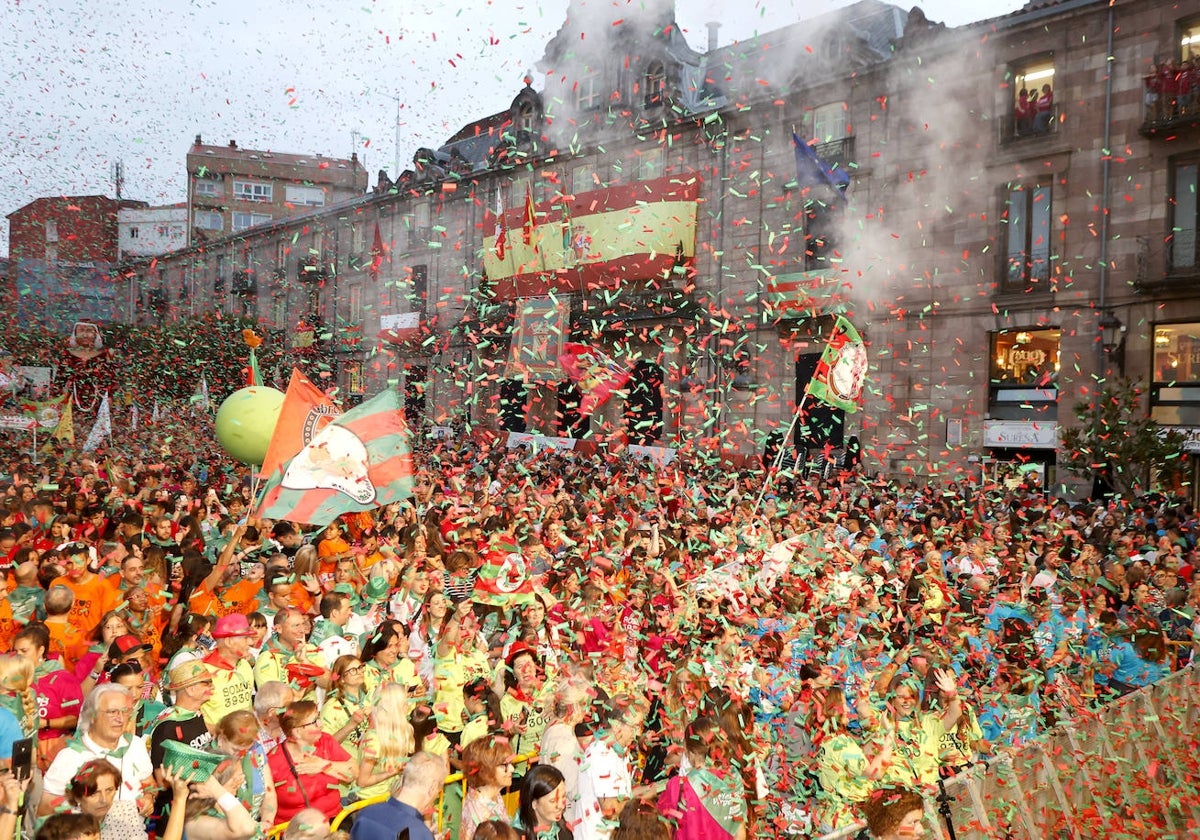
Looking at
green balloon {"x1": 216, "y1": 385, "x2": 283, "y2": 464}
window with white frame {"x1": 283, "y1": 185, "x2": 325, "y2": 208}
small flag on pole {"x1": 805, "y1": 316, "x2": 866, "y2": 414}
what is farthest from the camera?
window with white frame {"x1": 283, "y1": 185, "x2": 325, "y2": 208}

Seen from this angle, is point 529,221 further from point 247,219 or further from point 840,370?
point 247,219

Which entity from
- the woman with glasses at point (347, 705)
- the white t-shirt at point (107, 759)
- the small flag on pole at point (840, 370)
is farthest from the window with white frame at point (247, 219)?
the white t-shirt at point (107, 759)

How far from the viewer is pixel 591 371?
91.7 feet

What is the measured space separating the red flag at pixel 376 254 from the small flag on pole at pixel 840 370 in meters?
28.1

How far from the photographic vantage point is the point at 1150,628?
827cm

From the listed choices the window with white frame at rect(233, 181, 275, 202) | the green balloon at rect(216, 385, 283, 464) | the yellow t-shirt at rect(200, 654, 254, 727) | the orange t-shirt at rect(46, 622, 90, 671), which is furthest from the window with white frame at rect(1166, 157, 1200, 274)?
the window with white frame at rect(233, 181, 275, 202)

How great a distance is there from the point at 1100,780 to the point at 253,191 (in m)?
63.0

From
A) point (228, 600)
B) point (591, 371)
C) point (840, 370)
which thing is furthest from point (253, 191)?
point (228, 600)

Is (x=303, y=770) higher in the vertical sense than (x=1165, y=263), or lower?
lower

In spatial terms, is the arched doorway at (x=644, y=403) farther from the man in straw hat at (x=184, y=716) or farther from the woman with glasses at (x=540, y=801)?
the woman with glasses at (x=540, y=801)

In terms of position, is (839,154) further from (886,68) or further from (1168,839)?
(1168,839)

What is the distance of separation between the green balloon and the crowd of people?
0.88 metres

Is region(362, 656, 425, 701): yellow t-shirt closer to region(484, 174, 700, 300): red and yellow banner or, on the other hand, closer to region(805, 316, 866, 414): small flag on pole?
region(805, 316, 866, 414): small flag on pole

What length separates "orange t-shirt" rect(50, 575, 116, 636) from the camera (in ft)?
23.2
